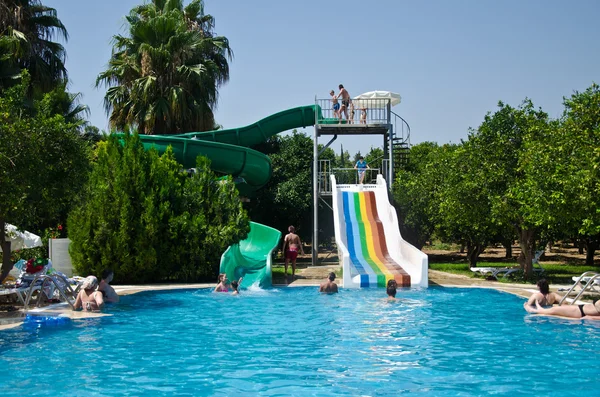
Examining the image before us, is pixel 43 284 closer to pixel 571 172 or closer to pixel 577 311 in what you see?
pixel 577 311

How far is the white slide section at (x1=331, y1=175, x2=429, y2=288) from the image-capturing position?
1561 cm

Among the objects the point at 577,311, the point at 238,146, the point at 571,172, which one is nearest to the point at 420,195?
the point at 238,146

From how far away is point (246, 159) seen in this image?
2270 cm

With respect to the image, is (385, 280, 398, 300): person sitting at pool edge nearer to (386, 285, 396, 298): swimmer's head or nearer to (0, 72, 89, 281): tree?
(386, 285, 396, 298): swimmer's head

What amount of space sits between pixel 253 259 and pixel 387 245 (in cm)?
403

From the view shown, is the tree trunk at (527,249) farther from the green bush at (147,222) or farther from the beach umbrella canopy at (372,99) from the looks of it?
the green bush at (147,222)

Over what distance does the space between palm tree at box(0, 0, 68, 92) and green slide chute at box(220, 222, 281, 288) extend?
8.14 meters

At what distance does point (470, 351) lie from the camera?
8.62 metres

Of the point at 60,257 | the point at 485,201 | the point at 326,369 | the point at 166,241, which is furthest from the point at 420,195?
the point at 326,369

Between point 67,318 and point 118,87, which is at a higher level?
point 118,87

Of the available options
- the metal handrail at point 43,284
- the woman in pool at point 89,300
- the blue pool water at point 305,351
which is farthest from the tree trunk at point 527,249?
the metal handrail at point 43,284

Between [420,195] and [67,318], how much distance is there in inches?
676

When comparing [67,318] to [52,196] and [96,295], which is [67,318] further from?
[52,196]

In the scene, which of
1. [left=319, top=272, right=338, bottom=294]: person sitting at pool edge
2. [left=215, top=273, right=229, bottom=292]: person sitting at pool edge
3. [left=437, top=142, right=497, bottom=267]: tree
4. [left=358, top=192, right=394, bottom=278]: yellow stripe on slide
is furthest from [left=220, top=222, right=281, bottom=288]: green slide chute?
[left=437, top=142, right=497, bottom=267]: tree
